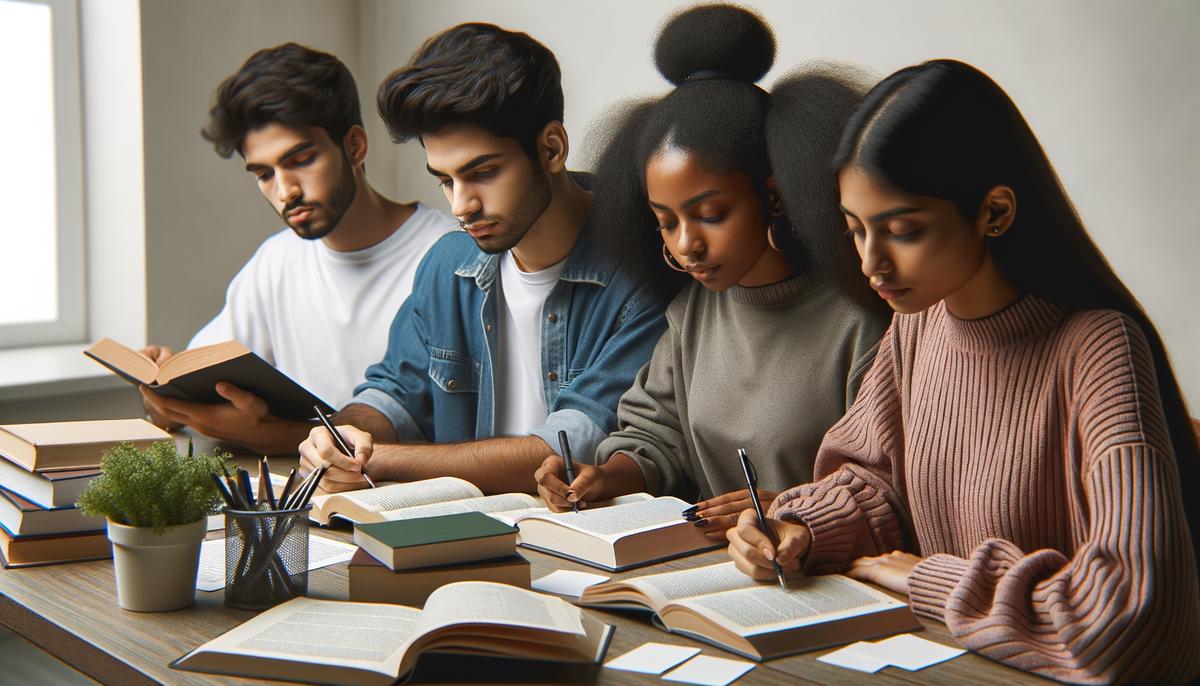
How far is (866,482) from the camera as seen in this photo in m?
1.54

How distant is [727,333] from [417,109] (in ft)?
2.54

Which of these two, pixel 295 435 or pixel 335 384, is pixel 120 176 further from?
pixel 295 435

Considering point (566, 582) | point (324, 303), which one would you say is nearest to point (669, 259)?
point (566, 582)

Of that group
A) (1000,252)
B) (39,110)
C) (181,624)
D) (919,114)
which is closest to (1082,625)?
(1000,252)

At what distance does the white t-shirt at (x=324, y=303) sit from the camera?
2.97m

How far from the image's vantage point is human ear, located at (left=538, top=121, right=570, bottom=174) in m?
2.28

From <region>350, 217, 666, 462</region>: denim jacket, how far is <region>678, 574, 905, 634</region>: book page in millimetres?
782

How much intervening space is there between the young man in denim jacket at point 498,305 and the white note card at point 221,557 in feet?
1.08

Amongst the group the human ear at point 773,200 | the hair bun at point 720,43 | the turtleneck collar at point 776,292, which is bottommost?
the turtleneck collar at point 776,292

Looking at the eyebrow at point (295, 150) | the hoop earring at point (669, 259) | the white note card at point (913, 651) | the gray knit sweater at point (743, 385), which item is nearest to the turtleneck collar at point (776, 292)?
the gray knit sweater at point (743, 385)

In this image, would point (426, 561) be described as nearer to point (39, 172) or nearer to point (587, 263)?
point (587, 263)

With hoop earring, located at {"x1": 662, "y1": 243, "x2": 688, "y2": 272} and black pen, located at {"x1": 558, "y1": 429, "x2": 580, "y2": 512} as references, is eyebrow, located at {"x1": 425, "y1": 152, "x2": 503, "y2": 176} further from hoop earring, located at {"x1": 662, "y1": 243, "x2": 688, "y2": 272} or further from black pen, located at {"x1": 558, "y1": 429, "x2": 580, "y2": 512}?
black pen, located at {"x1": 558, "y1": 429, "x2": 580, "y2": 512}

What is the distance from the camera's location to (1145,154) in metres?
2.27

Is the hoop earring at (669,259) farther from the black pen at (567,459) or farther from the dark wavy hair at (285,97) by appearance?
the dark wavy hair at (285,97)
